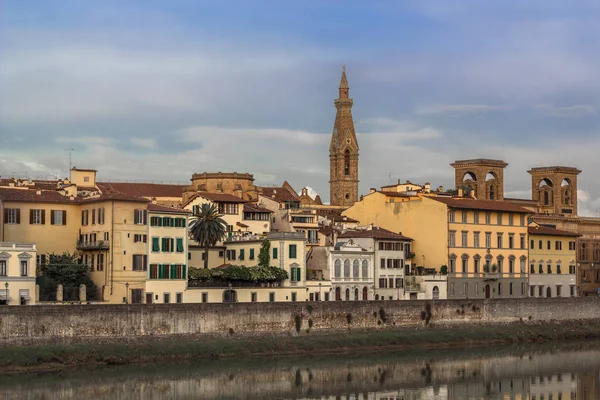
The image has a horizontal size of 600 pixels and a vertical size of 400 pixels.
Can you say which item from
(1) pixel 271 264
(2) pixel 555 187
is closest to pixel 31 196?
(1) pixel 271 264

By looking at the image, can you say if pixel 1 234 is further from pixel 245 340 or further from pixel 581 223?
pixel 581 223

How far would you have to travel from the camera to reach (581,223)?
429 feet

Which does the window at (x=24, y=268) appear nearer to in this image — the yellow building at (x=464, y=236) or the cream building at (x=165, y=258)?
the cream building at (x=165, y=258)

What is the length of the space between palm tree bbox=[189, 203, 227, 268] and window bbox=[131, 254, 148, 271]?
745cm

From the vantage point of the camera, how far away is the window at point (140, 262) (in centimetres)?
7862

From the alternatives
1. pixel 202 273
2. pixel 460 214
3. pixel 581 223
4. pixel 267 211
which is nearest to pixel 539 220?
pixel 581 223

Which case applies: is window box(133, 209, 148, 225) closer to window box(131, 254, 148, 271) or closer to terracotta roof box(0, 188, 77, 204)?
window box(131, 254, 148, 271)

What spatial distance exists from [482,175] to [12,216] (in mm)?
75221

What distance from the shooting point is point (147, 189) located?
114 metres

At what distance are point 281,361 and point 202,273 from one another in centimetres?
1293

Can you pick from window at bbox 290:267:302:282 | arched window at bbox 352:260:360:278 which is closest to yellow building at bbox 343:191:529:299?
arched window at bbox 352:260:360:278

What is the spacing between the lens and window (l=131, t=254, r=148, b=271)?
78625 mm

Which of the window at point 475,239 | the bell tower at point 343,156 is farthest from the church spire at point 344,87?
the window at point 475,239

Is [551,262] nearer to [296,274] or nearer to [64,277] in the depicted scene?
[296,274]
